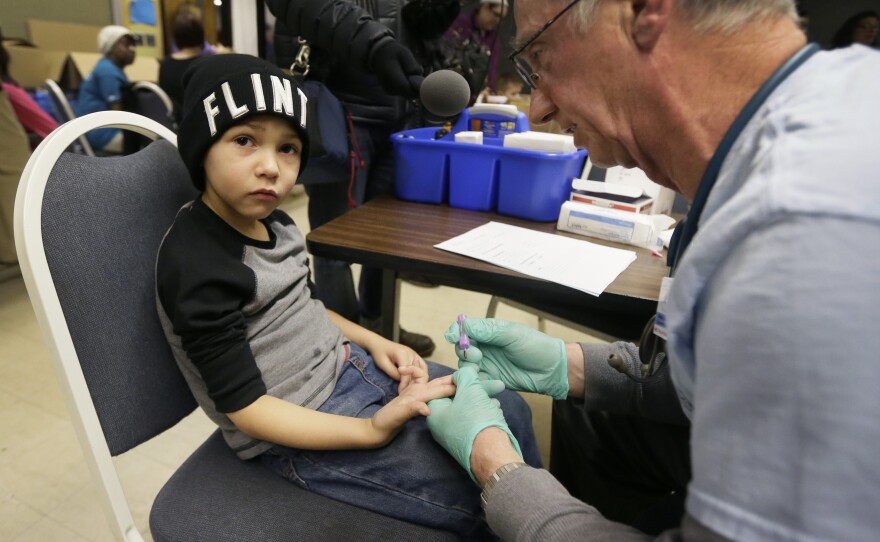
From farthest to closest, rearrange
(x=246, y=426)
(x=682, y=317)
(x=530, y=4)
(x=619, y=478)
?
(x=619, y=478) → (x=246, y=426) → (x=530, y=4) → (x=682, y=317)

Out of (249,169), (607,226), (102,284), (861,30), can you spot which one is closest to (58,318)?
(102,284)

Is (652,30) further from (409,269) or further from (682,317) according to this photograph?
(409,269)

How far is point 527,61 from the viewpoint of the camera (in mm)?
664

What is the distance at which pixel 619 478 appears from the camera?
0.91 meters

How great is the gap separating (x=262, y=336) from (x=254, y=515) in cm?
25

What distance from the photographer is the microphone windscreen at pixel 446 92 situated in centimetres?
97

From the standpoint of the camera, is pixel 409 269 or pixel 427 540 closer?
pixel 427 540

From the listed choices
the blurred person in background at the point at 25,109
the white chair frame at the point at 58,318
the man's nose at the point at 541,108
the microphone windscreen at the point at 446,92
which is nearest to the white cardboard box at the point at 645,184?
the microphone windscreen at the point at 446,92

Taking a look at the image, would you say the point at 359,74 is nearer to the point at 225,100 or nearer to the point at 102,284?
the point at 225,100

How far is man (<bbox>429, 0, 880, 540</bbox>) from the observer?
30 cm

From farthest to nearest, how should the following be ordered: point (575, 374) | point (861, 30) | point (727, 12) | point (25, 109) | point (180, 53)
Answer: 1. point (861, 30)
2. point (180, 53)
3. point (25, 109)
4. point (575, 374)
5. point (727, 12)

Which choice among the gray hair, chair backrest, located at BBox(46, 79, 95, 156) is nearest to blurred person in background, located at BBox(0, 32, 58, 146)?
chair backrest, located at BBox(46, 79, 95, 156)

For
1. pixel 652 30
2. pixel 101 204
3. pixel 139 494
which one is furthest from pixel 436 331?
pixel 652 30

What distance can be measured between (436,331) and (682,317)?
178 cm
